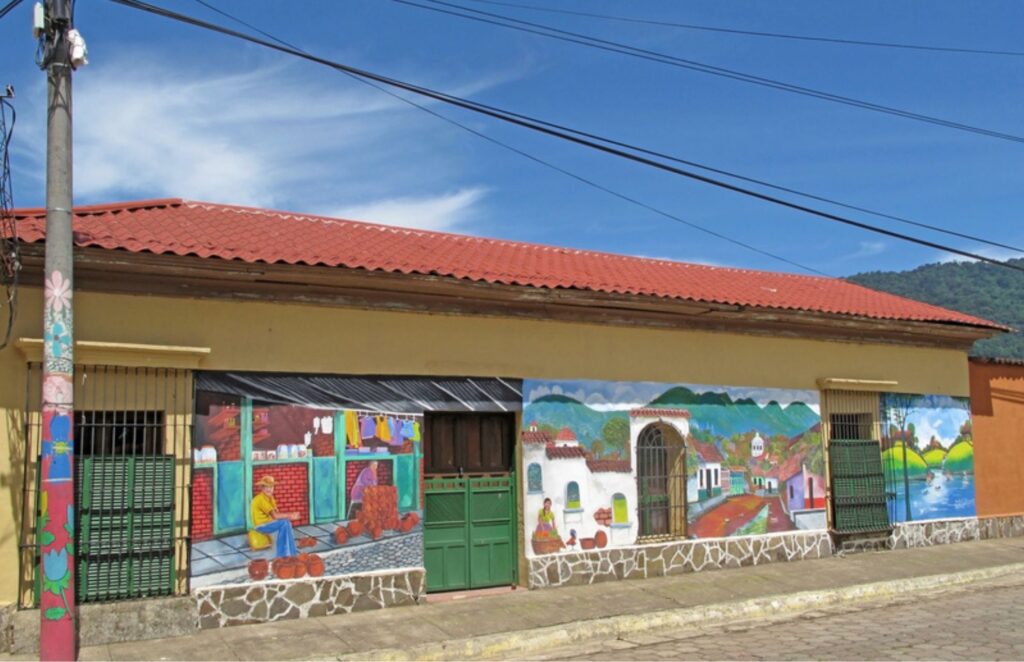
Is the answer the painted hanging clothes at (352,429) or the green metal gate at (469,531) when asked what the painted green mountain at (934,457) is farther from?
the painted hanging clothes at (352,429)

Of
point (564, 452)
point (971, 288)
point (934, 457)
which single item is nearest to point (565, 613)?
point (564, 452)

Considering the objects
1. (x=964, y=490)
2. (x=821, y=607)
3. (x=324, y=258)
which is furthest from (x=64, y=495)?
(x=964, y=490)

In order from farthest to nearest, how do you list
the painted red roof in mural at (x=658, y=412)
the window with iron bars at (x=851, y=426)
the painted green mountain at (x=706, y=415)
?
the window with iron bars at (x=851, y=426) → the painted red roof in mural at (x=658, y=412) → the painted green mountain at (x=706, y=415)

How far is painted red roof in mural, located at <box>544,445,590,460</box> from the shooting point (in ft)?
36.9

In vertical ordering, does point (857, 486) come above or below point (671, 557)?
above

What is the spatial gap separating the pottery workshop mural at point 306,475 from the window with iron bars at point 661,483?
2.96m

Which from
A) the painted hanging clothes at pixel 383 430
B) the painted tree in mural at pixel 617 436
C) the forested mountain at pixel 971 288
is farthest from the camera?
the forested mountain at pixel 971 288

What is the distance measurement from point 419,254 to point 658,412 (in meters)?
3.65

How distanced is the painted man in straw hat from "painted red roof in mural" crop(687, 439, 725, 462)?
5435 mm

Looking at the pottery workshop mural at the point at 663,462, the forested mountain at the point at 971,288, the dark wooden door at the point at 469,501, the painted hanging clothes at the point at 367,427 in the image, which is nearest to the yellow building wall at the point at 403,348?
the pottery workshop mural at the point at 663,462

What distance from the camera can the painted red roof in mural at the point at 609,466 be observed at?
11.6m

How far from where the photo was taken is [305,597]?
9414 millimetres

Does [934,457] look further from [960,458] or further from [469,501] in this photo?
[469,501]

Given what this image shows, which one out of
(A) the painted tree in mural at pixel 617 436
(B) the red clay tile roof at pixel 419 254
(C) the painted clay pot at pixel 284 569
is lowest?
(C) the painted clay pot at pixel 284 569
